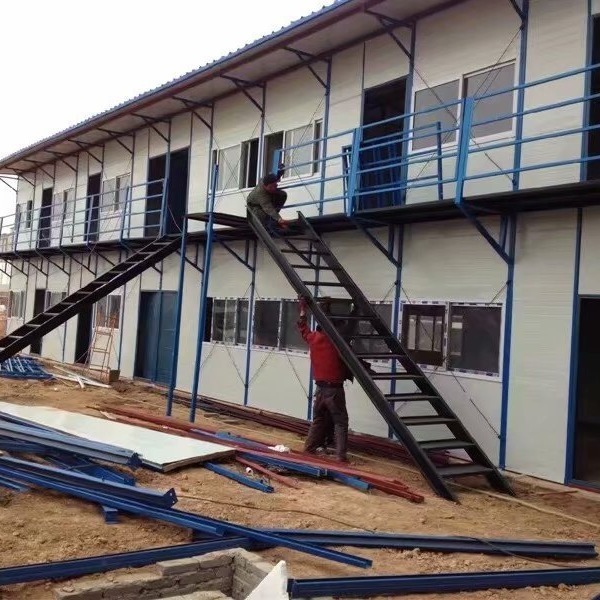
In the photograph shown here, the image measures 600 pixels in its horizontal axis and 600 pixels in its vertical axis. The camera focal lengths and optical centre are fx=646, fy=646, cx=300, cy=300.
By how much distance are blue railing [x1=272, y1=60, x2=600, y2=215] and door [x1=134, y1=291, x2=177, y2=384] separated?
537 cm

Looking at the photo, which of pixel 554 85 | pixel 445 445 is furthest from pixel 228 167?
pixel 445 445

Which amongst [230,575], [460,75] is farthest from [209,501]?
[460,75]

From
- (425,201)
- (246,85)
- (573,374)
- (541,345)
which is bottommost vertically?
(573,374)

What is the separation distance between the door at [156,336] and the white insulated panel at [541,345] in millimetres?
8619

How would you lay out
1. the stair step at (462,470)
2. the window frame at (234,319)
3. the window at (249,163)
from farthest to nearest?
the window at (249,163) → the window frame at (234,319) → the stair step at (462,470)

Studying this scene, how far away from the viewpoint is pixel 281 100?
1232 centimetres

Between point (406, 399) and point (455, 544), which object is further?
point (406, 399)

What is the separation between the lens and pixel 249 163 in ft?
43.1

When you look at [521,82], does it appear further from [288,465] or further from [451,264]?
[288,465]

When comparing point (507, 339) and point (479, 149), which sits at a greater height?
point (479, 149)

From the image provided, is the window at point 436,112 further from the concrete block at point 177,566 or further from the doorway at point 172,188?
the doorway at point 172,188

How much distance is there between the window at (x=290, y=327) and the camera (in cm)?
1158

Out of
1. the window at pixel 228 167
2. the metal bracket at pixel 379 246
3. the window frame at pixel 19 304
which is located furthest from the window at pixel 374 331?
the window frame at pixel 19 304

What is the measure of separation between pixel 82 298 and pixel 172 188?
4.58m
